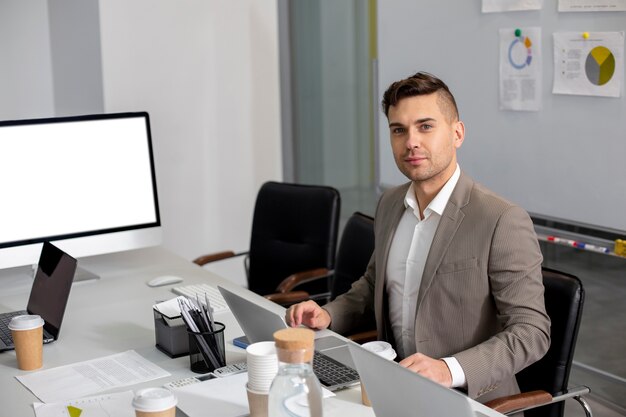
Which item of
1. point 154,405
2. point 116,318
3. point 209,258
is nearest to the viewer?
point 154,405

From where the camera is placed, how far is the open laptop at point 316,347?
2.12 m

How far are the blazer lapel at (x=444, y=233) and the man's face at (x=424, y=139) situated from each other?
3.0 inches

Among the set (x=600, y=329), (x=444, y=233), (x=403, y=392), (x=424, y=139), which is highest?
(x=424, y=139)

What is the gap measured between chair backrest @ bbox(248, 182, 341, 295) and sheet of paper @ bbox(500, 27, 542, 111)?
84 cm

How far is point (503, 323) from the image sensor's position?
234 cm

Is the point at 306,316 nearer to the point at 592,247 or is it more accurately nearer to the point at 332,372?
the point at 332,372

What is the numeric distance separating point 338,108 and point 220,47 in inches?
29.0

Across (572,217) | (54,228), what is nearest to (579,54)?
(572,217)

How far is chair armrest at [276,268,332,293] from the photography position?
3.46m

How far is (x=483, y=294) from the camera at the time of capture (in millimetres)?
2369

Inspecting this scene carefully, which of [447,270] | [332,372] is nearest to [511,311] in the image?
[447,270]

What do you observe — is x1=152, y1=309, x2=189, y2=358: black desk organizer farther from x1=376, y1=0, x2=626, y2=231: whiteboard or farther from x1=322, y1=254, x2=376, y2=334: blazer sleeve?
x1=376, y1=0, x2=626, y2=231: whiteboard

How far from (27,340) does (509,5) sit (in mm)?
2315

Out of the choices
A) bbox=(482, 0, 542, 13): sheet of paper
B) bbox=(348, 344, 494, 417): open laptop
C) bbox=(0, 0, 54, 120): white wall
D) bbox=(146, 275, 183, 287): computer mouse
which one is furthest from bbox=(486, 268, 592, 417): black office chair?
bbox=(0, 0, 54, 120): white wall
